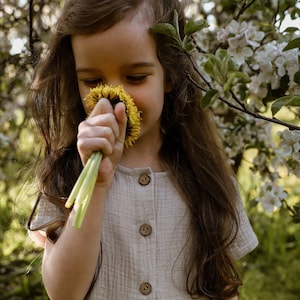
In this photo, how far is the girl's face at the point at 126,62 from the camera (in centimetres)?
138

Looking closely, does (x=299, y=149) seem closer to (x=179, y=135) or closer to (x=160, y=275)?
(x=179, y=135)

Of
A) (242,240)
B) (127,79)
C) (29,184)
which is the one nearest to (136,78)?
(127,79)

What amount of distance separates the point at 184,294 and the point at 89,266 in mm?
282

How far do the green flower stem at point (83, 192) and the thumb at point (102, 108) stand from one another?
0.41ft

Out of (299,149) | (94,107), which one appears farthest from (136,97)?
(299,149)

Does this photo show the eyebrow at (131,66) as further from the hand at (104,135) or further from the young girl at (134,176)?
the hand at (104,135)

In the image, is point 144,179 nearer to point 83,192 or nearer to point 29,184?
point 29,184

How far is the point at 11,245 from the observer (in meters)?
2.83

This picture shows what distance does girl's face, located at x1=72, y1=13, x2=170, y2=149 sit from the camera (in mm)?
1385

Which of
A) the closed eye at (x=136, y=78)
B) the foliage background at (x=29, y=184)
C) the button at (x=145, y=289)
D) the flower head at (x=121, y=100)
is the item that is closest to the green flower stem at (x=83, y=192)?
the flower head at (x=121, y=100)

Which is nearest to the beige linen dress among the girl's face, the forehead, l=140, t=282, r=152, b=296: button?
l=140, t=282, r=152, b=296: button

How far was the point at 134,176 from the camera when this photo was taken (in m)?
1.57

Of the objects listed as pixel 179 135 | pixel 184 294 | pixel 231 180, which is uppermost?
pixel 179 135

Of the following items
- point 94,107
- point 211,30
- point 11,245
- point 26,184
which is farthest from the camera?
point 11,245
